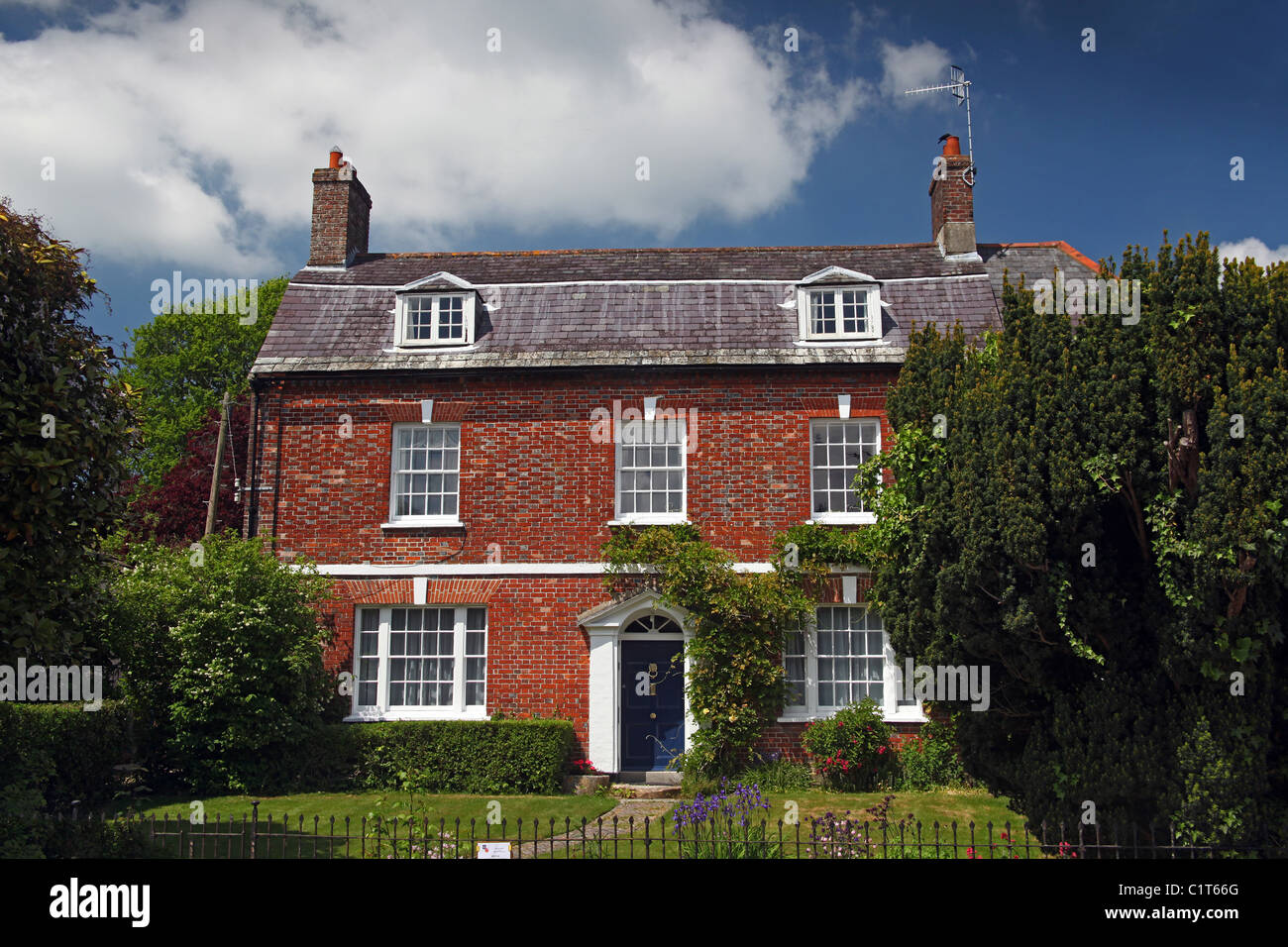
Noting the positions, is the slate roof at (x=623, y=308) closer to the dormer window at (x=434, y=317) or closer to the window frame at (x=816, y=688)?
the dormer window at (x=434, y=317)

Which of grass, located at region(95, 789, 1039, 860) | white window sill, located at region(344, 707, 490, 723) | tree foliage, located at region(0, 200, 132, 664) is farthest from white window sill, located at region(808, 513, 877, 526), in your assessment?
tree foliage, located at region(0, 200, 132, 664)

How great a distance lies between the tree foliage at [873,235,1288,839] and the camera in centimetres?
878

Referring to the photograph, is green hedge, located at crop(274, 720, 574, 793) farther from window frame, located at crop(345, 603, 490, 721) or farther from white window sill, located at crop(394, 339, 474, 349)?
white window sill, located at crop(394, 339, 474, 349)

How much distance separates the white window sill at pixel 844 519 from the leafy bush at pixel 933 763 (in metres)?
3.37

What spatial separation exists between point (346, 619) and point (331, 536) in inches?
56.5

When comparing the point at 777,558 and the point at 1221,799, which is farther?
the point at 777,558

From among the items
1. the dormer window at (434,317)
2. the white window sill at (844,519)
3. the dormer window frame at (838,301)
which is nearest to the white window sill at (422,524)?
the dormer window at (434,317)

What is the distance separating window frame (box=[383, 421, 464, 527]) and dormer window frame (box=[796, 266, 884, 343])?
6374 millimetres

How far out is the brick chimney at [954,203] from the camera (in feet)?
61.7

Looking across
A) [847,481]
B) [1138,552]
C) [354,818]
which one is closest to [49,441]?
[354,818]

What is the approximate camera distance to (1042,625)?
32.8ft

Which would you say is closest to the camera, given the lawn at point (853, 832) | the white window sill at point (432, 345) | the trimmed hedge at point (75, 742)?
the lawn at point (853, 832)
